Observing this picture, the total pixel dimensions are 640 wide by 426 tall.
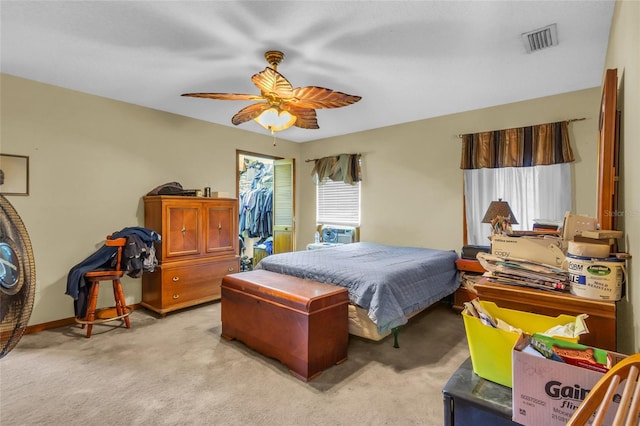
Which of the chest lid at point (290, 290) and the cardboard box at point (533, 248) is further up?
the cardboard box at point (533, 248)

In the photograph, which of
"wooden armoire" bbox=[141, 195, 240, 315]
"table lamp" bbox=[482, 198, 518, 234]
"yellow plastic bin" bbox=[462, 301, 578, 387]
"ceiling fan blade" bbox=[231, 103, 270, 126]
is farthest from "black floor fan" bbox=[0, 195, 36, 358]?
"table lamp" bbox=[482, 198, 518, 234]

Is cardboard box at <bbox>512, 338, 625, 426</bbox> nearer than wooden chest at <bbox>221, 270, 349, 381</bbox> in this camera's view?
Yes

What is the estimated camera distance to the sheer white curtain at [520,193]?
131 inches

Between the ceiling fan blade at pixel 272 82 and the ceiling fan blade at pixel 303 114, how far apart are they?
26cm

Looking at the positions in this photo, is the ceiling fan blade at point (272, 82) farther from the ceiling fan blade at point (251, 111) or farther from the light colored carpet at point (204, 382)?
the light colored carpet at point (204, 382)

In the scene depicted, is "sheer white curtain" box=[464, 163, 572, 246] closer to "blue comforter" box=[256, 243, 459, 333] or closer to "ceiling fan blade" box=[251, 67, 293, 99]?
"blue comforter" box=[256, 243, 459, 333]

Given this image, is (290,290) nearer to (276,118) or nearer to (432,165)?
(276,118)

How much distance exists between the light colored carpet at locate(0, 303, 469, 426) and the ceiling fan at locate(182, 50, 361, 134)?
2.07 metres

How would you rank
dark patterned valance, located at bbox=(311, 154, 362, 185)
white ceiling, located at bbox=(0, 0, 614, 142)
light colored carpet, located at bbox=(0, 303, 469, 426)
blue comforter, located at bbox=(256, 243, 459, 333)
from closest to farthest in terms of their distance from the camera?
light colored carpet, located at bbox=(0, 303, 469, 426) → white ceiling, located at bbox=(0, 0, 614, 142) → blue comforter, located at bbox=(256, 243, 459, 333) → dark patterned valance, located at bbox=(311, 154, 362, 185)

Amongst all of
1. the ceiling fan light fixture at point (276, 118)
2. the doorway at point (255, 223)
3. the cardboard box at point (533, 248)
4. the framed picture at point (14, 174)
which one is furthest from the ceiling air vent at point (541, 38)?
the framed picture at point (14, 174)

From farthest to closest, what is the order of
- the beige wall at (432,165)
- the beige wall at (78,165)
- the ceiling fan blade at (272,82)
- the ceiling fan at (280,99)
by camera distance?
the beige wall at (432,165) → the beige wall at (78,165) → the ceiling fan at (280,99) → the ceiling fan blade at (272,82)

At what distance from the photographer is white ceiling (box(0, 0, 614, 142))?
1.98m

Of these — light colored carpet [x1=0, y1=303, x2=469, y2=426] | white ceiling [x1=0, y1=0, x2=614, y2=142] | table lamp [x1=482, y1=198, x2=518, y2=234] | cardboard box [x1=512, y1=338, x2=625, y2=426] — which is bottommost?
light colored carpet [x1=0, y1=303, x2=469, y2=426]

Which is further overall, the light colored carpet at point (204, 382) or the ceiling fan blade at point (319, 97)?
the ceiling fan blade at point (319, 97)
